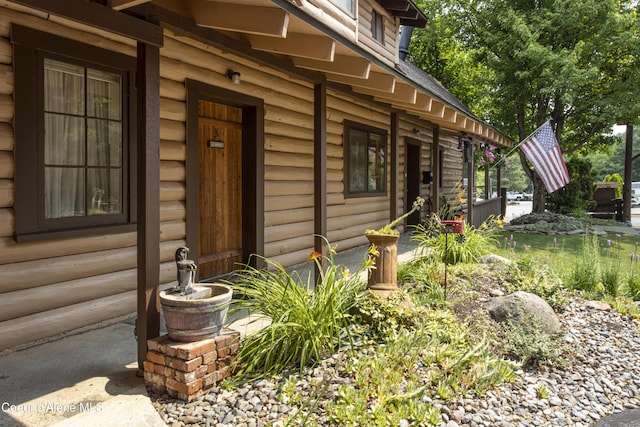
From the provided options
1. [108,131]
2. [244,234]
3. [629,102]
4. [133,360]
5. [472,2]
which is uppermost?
[472,2]

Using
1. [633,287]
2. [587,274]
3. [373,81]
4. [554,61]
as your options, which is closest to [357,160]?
[373,81]

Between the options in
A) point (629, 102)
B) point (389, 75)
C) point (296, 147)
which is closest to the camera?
point (389, 75)

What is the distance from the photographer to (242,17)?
317cm

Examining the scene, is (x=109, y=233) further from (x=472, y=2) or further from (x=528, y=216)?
(x=472, y=2)

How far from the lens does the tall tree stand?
1398 cm

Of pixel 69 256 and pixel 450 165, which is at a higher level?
pixel 450 165

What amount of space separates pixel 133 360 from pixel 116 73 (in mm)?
2358

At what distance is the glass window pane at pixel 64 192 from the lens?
357 centimetres

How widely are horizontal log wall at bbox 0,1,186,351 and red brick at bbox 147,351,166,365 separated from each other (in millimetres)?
1226

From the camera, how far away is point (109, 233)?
400cm

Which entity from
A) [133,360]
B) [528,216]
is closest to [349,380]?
[133,360]

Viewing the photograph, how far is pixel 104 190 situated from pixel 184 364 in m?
1.97

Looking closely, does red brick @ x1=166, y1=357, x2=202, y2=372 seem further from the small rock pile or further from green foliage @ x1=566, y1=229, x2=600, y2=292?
green foliage @ x1=566, y1=229, x2=600, y2=292

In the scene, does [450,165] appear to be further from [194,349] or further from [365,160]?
[194,349]
